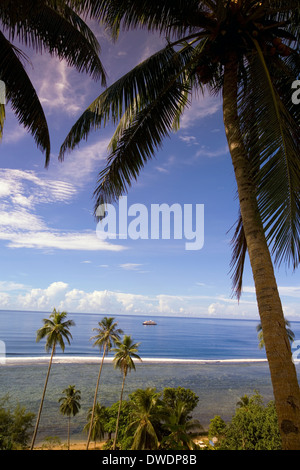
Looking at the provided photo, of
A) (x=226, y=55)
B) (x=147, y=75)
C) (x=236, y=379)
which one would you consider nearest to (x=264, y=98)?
(x=226, y=55)

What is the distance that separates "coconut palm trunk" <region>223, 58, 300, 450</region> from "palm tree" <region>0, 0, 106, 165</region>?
11.4 ft

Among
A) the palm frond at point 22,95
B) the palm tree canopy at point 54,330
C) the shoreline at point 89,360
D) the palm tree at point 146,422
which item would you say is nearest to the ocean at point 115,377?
the shoreline at point 89,360

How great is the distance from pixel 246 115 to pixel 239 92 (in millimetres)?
716

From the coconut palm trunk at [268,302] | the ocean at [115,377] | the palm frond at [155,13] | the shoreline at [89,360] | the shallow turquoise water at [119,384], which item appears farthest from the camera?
the shoreline at [89,360]

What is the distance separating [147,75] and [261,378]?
59.9 metres

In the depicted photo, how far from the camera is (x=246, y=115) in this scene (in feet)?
13.0

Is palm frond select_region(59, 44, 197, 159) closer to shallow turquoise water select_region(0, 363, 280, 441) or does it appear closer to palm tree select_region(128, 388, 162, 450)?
palm tree select_region(128, 388, 162, 450)

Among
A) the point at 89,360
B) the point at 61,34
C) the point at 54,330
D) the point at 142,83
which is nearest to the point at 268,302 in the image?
the point at 142,83

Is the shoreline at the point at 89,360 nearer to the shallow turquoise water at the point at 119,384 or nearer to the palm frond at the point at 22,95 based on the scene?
the shallow turquoise water at the point at 119,384

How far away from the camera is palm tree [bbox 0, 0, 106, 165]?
16.6 feet

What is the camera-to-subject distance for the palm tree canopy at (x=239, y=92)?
333cm

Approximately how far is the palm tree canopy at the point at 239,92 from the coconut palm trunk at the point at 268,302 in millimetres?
156

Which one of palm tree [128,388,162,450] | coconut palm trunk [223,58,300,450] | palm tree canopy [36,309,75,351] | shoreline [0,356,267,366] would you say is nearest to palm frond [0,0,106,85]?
coconut palm trunk [223,58,300,450]
